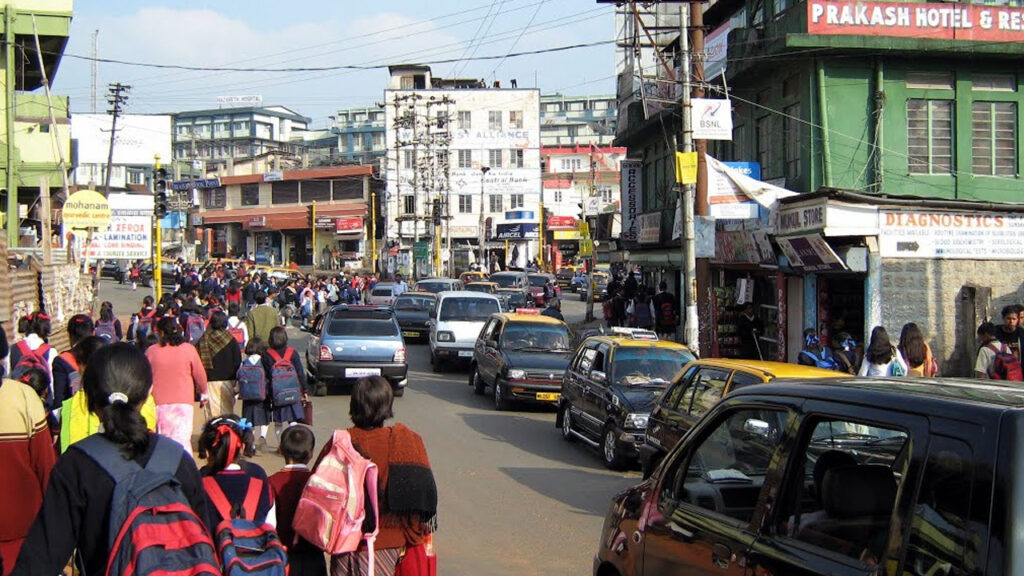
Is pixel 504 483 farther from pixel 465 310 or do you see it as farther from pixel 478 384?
pixel 465 310

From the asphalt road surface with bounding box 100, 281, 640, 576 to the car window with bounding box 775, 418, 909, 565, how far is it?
4301 mm

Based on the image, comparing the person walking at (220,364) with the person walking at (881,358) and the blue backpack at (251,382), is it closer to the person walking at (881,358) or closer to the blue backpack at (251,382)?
the blue backpack at (251,382)

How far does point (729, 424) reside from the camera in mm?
4938

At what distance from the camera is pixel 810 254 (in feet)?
63.7

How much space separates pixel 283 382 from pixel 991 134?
17.5 metres

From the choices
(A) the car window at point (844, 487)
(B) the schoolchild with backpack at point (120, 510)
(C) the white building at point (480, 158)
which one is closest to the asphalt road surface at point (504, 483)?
(A) the car window at point (844, 487)

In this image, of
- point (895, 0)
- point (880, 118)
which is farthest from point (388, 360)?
point (895, 0)

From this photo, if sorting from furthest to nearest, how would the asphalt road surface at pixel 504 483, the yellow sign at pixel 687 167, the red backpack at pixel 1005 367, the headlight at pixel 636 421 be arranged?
the yellow sign at pixel 687 167 → the headlight at pixel 636 421 → the red backpack at pixel 1005 367 → the asphalt road surface at pixel 504 483

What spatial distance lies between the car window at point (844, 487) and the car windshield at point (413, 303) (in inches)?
1076

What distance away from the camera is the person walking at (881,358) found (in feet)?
32.8

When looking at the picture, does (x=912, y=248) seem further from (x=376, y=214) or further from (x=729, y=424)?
(x=376, y=214)

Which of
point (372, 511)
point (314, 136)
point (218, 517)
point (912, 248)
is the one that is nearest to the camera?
point (218, 517)

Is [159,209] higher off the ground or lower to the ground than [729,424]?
higher

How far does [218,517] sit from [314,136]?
133 meters
